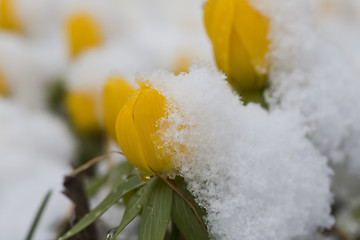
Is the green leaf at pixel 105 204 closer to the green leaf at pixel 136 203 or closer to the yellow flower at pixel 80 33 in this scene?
the green leaf at pixel 136 203

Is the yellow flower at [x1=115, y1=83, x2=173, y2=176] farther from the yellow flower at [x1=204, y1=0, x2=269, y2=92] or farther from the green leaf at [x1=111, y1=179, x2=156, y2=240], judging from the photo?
the yellow flower at [x1=204, y1=0, x2=269, y2=92]

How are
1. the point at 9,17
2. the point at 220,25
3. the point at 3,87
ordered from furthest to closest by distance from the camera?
the point at 9,17 < the point at 3,87 < the point at 220,25

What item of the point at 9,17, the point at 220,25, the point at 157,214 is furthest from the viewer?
the point at 9,17

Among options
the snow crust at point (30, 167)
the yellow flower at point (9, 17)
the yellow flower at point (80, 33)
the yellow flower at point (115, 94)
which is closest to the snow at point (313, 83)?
the yellow flower at point (115, 94)

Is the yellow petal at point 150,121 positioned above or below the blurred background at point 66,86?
below

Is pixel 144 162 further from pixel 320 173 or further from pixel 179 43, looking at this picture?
pixel 179 43

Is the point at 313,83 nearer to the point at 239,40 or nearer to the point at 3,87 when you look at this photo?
the point at 239,40

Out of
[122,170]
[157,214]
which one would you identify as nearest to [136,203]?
[157,214]
